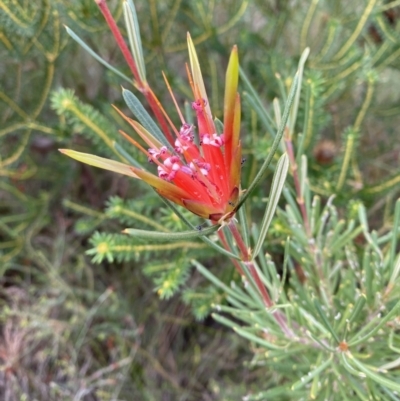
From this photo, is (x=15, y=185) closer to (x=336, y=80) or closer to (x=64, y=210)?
(x=64, y=210)

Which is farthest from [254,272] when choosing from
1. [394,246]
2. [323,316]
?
[394,246]

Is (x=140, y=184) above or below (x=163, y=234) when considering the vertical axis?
below

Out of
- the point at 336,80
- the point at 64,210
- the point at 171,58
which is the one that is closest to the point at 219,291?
the point at 336,80

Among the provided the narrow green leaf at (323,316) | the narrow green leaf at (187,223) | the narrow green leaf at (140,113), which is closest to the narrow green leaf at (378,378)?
the narrow green leaf at (323,316)

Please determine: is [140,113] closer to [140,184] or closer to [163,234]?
[163,234]

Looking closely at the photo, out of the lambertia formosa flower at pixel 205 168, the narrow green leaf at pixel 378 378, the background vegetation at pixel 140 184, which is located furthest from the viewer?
the background vegetation at pixel 140 184

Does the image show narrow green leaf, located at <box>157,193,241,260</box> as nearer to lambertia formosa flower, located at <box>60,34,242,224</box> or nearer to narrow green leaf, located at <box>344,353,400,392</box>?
lambertia formosa flower, located at <box>60,34,242,224</box>

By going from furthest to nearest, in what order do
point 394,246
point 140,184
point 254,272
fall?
1. point 140,184
2. point 394,246
3. point 254,272

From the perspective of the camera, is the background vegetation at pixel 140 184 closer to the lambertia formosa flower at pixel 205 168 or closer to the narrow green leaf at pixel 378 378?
the narrow green leaf at pixel 378 378
